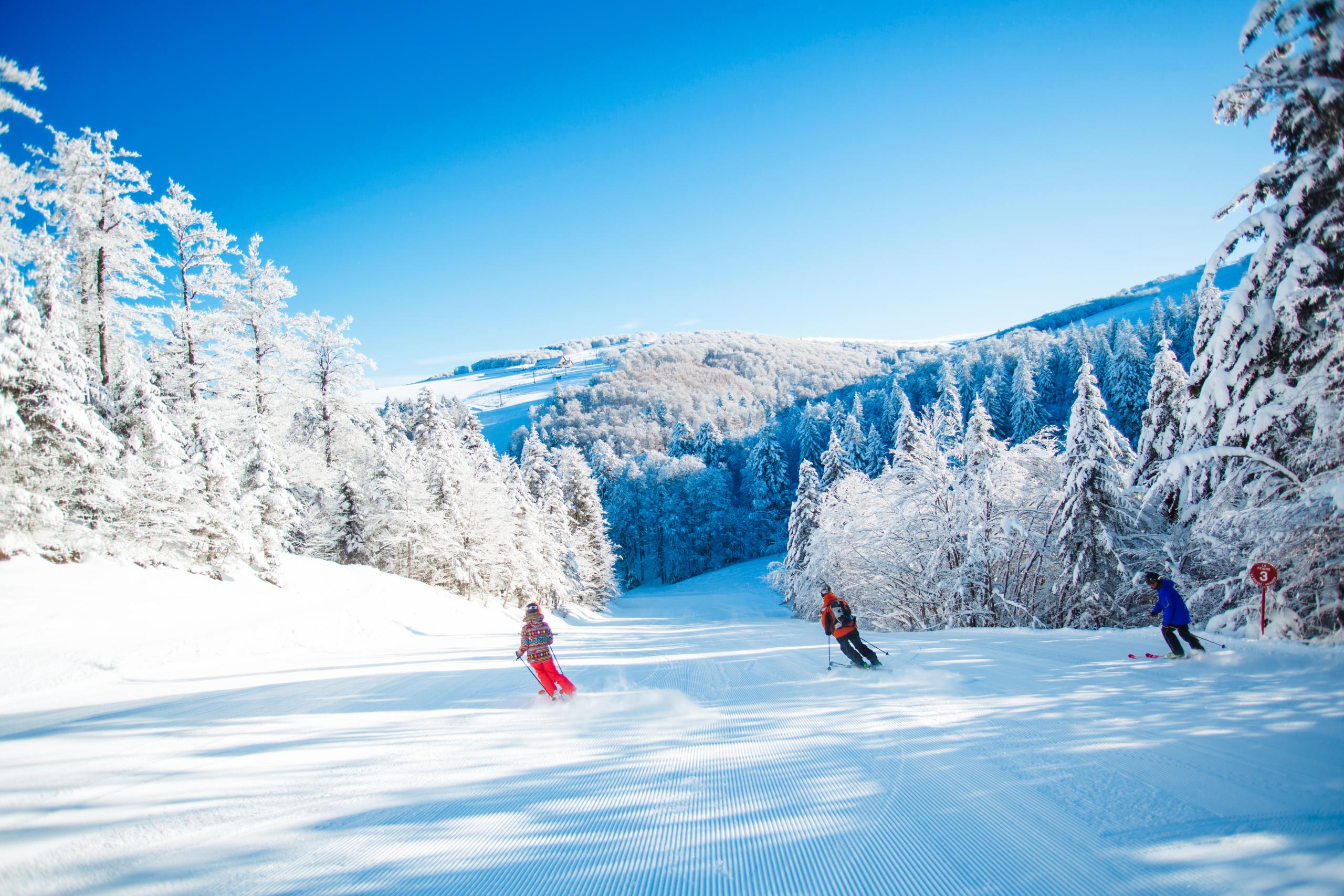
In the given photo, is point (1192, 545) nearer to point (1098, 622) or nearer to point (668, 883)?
point (1098, 622)

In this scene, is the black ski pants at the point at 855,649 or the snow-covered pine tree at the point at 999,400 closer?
the black ski pants at the point at 855,649

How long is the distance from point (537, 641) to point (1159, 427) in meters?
20.4

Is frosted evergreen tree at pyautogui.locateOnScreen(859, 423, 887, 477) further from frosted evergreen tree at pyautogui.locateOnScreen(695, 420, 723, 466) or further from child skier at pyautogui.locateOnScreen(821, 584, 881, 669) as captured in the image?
child skier at pyautogui.locateOnScreen(821, 584, 881, 669)

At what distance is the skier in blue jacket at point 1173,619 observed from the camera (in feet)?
23.2

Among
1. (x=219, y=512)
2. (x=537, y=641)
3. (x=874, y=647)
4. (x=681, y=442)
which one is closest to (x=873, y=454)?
(x=681, y=442)

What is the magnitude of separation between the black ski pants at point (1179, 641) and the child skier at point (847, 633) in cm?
365

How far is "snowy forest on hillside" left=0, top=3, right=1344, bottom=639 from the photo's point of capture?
23.6 feet

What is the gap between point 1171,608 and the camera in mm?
7137

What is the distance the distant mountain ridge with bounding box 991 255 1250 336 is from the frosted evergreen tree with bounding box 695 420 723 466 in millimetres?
107719

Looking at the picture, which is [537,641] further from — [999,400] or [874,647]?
[999,400]

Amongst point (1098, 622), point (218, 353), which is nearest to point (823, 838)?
point (1098, 622)

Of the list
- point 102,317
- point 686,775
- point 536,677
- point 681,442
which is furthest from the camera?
point 681,442

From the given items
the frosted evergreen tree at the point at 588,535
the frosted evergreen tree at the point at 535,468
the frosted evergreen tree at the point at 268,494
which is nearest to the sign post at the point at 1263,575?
the frosted evergreen tree at the point at 268,494

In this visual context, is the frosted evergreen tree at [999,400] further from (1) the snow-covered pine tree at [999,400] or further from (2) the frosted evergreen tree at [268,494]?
(2) the frosted evergreen tree at [268,494]
